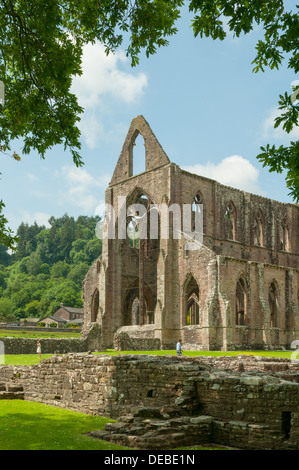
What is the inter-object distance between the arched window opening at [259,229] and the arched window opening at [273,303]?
19.5 ft

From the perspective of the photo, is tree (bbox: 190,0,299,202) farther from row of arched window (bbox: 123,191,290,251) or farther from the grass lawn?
row of arched window (bbox: 123,191,290,251)

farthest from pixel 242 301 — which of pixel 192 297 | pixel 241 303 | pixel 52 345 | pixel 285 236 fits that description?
pixel 52 345

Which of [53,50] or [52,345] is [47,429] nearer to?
[53,50]

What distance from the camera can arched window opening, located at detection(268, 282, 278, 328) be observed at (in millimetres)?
36406

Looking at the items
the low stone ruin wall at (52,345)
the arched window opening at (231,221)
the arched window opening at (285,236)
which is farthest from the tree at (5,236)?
the arched window opening at (285,236)

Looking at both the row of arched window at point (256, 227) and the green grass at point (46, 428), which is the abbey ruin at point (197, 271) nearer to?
the row of arched window at point (256, 227)

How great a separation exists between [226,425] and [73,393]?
19.1 feet

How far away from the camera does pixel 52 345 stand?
29219 millimetres

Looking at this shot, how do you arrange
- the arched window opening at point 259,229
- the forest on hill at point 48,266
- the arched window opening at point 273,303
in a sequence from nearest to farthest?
the arched window opening at point 273,303 → the arched window opening at point 259,229 → the forest on hill at point 48,266

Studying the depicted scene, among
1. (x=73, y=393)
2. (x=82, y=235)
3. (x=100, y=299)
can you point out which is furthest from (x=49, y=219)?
(x=73, y=393)

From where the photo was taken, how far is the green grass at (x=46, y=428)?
28.4 feet

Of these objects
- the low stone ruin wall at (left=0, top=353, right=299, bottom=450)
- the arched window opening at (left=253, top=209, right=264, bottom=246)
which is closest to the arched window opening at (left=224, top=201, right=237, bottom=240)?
the arched window opening at (left=253, top=209, right=264, bottom=246)
